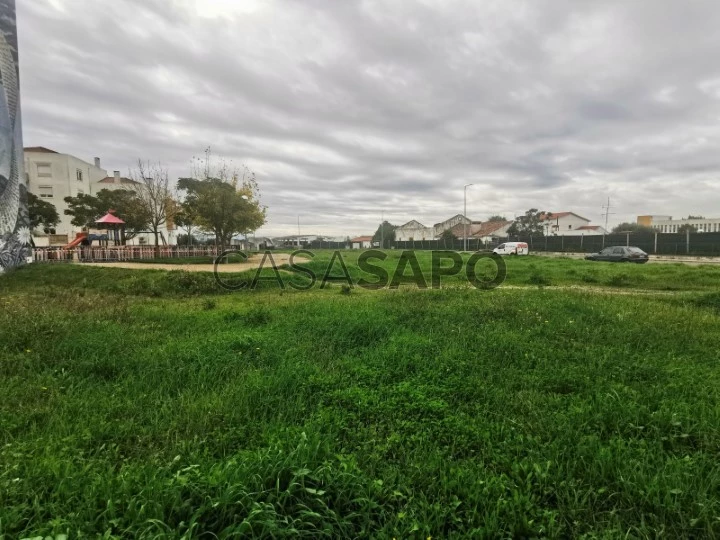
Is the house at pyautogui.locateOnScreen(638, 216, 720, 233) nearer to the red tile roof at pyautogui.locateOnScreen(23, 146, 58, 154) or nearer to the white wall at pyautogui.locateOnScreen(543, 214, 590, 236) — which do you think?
the white wall at pyautogui.locateOnScreen(543, 214, 590, 236)

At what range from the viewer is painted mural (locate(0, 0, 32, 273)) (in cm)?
1425

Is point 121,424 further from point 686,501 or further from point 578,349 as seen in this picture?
point 578,349

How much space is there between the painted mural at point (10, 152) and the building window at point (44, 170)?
3944 cm

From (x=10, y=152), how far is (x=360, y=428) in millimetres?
19750

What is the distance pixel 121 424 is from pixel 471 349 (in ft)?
12.8

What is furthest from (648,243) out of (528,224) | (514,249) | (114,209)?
(114,209)

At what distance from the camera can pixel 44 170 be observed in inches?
1836

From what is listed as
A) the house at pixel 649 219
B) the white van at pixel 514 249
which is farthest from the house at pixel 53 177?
the house at pixel 649 219

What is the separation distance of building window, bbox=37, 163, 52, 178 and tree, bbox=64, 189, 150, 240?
13.3m

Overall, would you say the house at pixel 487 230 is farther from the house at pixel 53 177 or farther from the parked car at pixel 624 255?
the house at pixel 53 177

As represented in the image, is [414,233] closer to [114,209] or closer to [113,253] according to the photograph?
[114,209]

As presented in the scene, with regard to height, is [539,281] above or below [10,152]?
below

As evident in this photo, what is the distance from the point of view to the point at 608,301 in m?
7.77

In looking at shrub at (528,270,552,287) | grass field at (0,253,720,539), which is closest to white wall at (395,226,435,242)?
shrub at (528,270,552,287)
